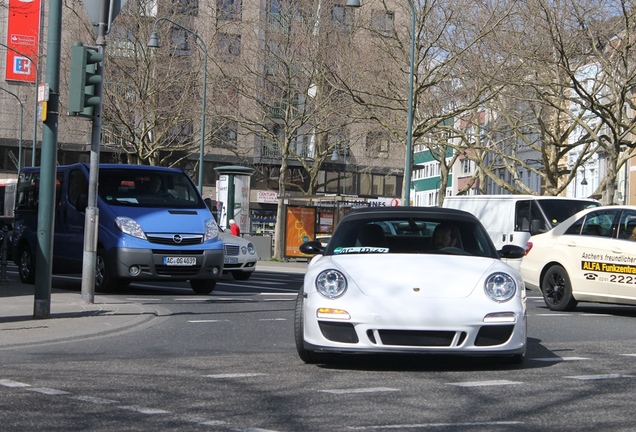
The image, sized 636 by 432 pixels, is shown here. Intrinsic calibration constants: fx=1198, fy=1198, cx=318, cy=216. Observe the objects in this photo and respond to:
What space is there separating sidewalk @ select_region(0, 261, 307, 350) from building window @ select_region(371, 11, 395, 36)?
23850mm

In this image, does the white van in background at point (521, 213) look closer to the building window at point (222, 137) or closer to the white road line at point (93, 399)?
the white road line at point (93, 399)

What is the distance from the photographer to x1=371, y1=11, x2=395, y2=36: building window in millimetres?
40438

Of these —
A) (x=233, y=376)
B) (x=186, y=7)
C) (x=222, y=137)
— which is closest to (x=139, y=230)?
(x=233, y=376)

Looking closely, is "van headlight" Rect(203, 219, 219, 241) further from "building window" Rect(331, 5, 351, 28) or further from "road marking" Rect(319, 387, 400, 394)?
"building window" Rect(331, 5, 351, 28)

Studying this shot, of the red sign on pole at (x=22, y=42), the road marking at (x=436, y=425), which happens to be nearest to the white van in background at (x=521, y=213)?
the road marking at (x=436, y=425)

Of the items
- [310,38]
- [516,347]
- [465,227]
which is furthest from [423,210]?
[310,38]

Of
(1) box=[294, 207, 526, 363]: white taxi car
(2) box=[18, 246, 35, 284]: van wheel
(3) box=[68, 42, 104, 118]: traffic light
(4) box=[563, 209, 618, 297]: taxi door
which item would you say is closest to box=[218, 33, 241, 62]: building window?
(2) box=[18, 246, 35, 284]: van wheel

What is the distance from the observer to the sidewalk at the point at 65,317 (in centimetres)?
1229

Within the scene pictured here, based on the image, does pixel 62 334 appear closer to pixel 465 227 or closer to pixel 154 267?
pixel 465 227

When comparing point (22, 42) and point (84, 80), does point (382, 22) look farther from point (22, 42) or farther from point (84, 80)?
point (22, 42)

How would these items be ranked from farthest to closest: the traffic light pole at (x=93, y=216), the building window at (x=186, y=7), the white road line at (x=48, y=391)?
the building window at (x=186, y=7) → the traffic light pole at (x=93, y=216) → the white road line at (x=48, y=391)

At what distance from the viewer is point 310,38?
44281mm

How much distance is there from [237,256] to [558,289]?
8.99m

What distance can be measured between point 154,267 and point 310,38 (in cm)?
2669
